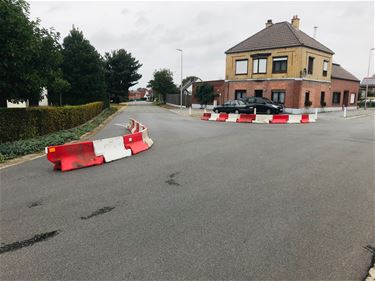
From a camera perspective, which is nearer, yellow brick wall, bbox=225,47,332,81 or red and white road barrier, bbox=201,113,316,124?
red and white road barrier, bbox=201,113,316,124

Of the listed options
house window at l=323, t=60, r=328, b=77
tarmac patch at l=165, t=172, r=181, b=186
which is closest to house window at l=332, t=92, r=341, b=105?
house window at l=323, t=60, r=328, b=77

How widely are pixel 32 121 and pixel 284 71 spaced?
26639 mm

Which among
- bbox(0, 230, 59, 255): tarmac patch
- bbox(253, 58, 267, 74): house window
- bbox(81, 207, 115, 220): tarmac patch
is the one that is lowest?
bbox(0, 230, 59, 255): tarmac patch

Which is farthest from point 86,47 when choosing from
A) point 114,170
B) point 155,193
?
point 155,193

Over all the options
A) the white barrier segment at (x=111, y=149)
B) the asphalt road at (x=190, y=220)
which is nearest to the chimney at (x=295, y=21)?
the asphalt road at (x=190, y=220)

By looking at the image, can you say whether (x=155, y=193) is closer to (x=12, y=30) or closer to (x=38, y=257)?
(x=38, y=257)

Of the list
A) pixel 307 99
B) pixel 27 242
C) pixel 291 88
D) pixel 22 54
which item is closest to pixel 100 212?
pixel 27 242

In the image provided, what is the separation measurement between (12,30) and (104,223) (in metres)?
8.37

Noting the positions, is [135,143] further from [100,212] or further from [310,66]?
[310,66]

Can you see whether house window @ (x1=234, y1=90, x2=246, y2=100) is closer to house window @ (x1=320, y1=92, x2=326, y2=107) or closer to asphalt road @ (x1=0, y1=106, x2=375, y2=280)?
house window @ (x1=320, y1=92, x2=326, y2=107)

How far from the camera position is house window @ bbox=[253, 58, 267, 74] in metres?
33.5

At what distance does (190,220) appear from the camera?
4.43 m

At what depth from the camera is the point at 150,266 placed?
3.26 meters

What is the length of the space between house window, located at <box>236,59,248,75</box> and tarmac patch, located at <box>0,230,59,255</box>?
33.9 metres
